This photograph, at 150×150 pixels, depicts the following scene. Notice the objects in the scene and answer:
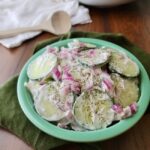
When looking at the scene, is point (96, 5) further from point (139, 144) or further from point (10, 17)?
point (139, 144)

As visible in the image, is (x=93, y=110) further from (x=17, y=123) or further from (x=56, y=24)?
(x=56, y=24)

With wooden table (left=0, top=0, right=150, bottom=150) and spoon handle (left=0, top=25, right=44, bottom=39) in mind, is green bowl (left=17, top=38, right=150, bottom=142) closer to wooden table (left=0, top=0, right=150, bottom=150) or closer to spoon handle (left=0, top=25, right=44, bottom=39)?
wooden table (left=0, top=0, right=150, bottom=150)

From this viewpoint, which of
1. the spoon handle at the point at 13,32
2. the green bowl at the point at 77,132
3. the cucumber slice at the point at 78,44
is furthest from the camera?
the spoon handle at the point at 13,32

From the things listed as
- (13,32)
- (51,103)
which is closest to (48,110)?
(51,103)

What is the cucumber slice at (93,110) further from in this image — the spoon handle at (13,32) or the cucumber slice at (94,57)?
the spoon handle at (13,32)

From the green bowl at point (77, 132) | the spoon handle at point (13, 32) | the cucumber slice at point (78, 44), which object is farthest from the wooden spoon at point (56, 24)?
the green bowl at point (77, 132)

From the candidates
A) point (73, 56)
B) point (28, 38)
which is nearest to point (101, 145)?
point (73, 56)
